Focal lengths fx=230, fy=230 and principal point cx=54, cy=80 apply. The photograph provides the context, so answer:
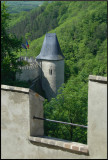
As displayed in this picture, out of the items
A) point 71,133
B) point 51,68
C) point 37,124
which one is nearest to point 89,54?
point 51,68

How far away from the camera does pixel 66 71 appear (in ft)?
119

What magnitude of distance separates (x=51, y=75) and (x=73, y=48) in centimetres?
2302

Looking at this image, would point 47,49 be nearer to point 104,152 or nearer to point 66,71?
point 66,71

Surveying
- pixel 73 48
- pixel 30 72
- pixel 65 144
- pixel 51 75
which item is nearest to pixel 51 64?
pixel 51 75

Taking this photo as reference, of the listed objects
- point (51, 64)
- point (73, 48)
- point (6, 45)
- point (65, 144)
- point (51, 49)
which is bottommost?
point (65, 144)

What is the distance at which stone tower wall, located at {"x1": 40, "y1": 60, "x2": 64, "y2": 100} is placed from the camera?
2559 cm

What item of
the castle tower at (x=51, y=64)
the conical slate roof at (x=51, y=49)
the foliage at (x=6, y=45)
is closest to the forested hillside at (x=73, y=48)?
the castle tower at (x=51, y=64)

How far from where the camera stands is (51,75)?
26.0 meters

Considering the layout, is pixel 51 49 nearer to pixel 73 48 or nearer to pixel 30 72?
pixel 30 72

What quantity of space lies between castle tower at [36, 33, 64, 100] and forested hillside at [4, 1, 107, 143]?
2491 mm

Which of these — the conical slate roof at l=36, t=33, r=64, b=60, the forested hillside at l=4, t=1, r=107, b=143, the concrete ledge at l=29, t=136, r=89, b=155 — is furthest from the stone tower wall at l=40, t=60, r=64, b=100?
the concrete ledge at l=29, t=136, r=89, b=155

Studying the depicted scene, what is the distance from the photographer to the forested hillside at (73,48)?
11.5m

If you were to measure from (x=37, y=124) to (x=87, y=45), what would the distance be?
4726cm

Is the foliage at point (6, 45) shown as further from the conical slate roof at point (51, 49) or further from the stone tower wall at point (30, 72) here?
the conical slate roof at point (51, 49)
